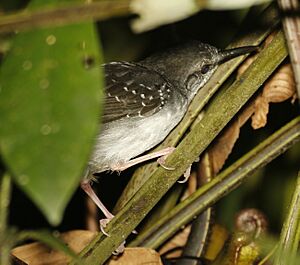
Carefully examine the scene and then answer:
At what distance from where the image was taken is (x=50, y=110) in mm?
1491

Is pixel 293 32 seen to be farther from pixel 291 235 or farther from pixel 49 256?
pixel 49 256

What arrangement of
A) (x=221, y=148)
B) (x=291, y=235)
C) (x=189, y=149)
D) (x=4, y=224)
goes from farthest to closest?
(x=221, y=148)
(x=189, y=149)
(x=291, y=235)
(x=4, y=224)

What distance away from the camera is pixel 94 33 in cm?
159

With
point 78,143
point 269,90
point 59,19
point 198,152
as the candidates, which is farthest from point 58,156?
point 269,90

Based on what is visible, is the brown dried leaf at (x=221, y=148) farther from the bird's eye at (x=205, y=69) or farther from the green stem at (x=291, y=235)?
the green stem at (x=291, y=235)

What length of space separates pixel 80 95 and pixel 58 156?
0.49 ft

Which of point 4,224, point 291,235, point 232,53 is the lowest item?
point 4,224

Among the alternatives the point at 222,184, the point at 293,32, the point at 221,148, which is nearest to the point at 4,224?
the point at 293,32

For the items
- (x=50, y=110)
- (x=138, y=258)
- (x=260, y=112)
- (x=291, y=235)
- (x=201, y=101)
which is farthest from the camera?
(x=201, y=101)

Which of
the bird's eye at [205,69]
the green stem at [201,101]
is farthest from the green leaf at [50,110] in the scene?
the bird's eye at [205,69]

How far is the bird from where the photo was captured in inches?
144

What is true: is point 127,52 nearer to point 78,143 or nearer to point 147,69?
point 147,69

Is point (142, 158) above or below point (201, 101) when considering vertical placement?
below

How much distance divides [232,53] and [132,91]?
0.63 metres
